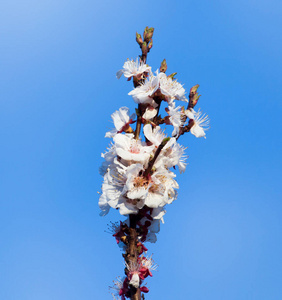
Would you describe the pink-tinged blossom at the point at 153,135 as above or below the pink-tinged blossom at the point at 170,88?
below

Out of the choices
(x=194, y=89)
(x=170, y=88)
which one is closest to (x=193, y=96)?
(x=194, y=89)

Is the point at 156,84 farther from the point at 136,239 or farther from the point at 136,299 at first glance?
the point at 136,299

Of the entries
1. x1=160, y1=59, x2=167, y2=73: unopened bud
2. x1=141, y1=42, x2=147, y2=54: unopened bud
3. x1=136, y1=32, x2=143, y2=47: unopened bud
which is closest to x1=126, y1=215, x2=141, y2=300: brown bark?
x1=160, y1=59, x2=167, y2=73: unopened bud

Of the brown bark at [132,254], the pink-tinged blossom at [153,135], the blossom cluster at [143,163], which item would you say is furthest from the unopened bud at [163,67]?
the brown bark at [132,254]

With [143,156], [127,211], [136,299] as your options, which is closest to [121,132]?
[143,156]

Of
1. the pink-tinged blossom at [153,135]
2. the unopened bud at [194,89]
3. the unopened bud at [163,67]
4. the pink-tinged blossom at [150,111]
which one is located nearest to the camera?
the pink-tinged blossom at [153,135]

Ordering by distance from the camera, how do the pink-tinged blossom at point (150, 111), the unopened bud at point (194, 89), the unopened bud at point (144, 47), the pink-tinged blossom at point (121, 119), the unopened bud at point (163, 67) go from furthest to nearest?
the unopened bud at point (144, 47) → the unopened bud at point (163, 67) → the unopened bud at point (194, 89) → the pink-tinged blossom at point (121, 119) → the pink-tinged blossom at point (150, 111)

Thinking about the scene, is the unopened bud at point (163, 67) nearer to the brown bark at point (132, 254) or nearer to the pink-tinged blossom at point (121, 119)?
the pink-tinged blossom at point (121, 119)

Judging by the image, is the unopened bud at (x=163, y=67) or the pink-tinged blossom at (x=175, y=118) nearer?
the pink-tinged blossom at (x=175, y=118)
